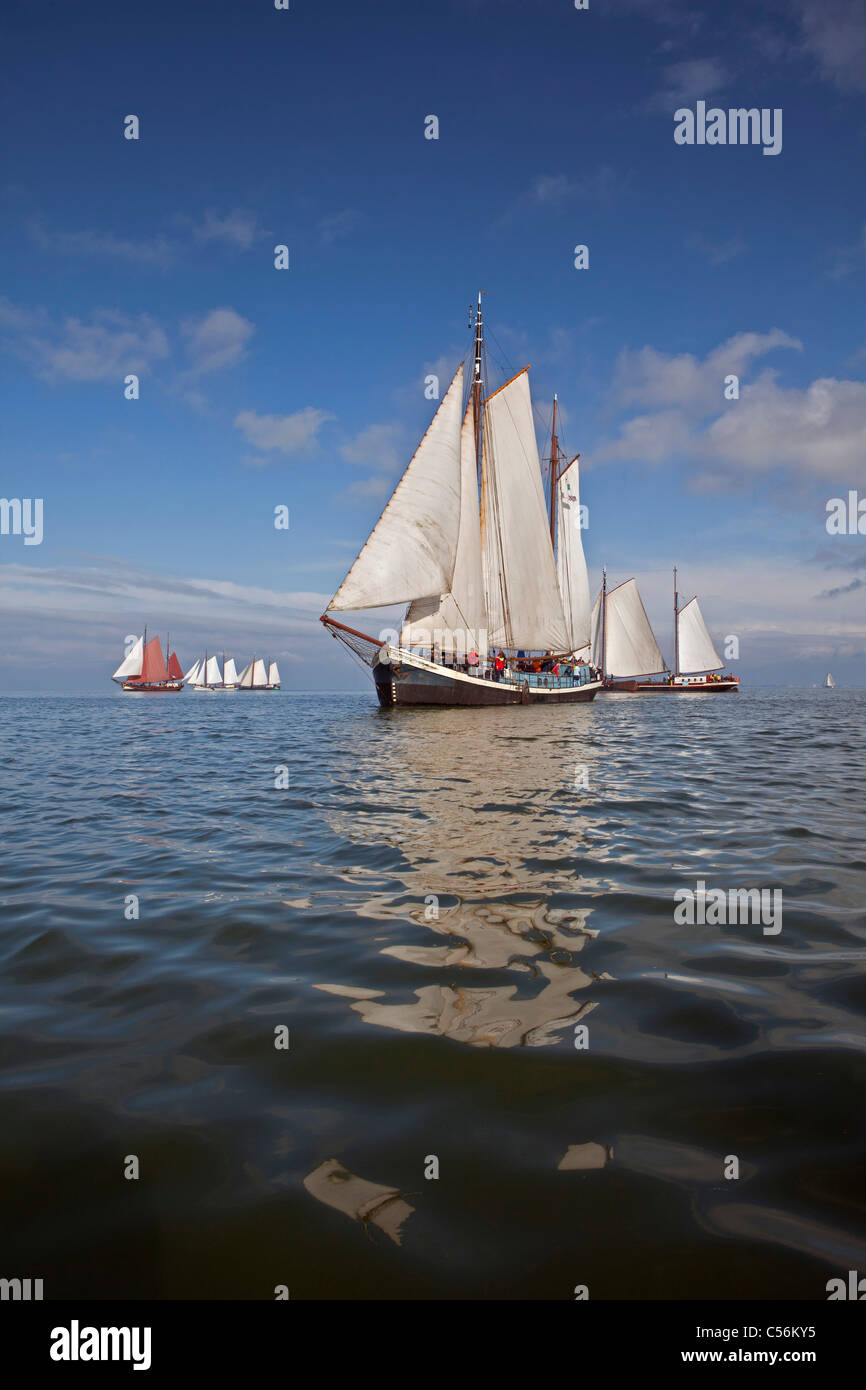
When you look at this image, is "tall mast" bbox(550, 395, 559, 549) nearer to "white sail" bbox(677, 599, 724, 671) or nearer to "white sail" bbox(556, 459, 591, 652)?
"white sail" bbox(556, 459, 591, 652)

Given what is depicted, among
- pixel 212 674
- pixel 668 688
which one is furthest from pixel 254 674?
pixel 668 688

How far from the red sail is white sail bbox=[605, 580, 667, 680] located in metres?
88.8

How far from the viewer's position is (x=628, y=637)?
3632 inches

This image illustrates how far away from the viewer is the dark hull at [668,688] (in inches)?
3991

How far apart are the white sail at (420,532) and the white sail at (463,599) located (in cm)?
143

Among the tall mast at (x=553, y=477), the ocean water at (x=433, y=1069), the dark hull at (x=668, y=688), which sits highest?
the tall mast at (x=553, y=477)

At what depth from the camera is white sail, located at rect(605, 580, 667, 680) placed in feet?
297

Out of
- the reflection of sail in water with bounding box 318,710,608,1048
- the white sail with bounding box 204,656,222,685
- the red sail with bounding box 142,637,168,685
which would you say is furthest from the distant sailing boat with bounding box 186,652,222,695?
the reflection of sail in water with bounding box 318,710,608,1048

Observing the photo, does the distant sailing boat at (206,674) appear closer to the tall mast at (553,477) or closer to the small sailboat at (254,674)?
the small sailboat at (254,674)

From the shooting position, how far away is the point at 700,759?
57.5ft

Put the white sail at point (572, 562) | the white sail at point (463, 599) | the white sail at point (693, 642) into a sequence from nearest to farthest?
the white sail at point (463, 599)
the white sail at point (572, 562)
the white sail at point (693, 642)

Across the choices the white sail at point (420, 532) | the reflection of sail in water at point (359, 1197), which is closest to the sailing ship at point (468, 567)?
the white sail at point (420, 532)
